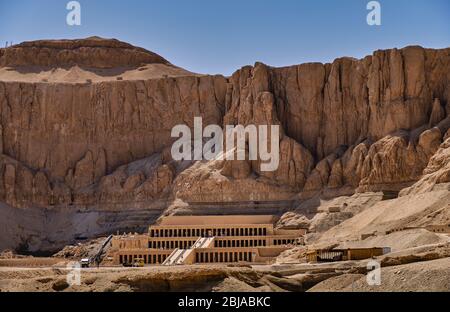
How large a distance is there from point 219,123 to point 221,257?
3185 cm

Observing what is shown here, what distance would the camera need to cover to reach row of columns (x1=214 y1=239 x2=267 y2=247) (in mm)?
117875

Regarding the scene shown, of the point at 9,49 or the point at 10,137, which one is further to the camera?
the point at 9,49

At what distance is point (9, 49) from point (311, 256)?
10452cm

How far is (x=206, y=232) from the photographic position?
404 ft

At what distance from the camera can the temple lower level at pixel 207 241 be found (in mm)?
112188

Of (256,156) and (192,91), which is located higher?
(192,91)

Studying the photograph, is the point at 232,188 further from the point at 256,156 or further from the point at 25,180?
the point at 25,180

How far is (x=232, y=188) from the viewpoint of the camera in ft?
429

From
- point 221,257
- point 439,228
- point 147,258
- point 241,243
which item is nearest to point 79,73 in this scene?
point 241,243

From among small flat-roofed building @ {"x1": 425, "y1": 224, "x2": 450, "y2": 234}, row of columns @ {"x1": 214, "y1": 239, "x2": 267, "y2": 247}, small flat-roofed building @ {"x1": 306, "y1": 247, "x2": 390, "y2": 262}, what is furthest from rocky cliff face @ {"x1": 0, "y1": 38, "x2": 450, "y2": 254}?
small flat-roofed building @ {"x1": 306, "y1": 247, "x2": 390, "y2": 262}

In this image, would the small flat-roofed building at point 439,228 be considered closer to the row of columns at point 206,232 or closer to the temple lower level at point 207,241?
the temple lower level at point 207,241

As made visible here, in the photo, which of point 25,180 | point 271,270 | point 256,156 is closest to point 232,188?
point 256,156

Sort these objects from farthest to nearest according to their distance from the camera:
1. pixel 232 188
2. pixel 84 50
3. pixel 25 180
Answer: pixel 84 50
pixel 25 180
pixel 232 188

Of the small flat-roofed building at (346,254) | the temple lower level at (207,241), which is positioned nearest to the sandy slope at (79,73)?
the temple lower level at (207,241)
